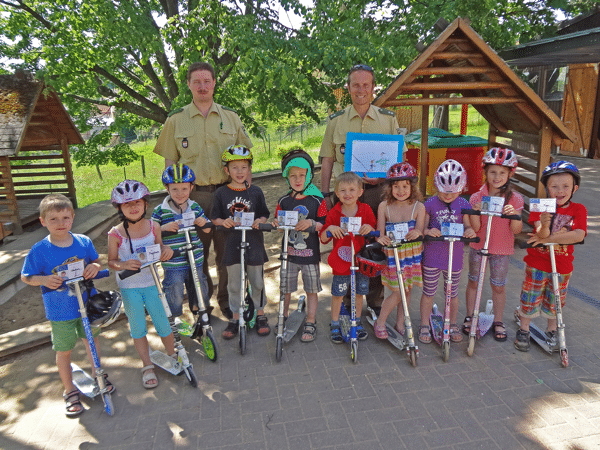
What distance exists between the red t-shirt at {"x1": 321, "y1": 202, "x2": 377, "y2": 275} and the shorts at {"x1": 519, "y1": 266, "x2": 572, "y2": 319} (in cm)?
163

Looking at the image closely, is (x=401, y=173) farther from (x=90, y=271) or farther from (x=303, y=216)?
(x=90, y=271)

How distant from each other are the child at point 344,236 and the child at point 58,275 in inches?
85.4

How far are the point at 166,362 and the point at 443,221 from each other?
10.0ft

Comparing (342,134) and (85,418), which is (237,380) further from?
(342,134)

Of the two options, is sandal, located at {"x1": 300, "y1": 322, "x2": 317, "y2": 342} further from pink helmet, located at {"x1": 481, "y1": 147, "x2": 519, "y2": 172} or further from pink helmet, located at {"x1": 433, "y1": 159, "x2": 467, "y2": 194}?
pink helmet, located at {"x1": 481, "y1": 147, "x2": 519, "y2": 172}

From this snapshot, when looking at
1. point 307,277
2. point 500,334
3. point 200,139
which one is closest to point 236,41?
point 200,139

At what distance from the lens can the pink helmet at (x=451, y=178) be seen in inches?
156

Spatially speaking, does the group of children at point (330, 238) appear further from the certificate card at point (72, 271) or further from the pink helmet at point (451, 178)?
the certificate card at point (72, 271)

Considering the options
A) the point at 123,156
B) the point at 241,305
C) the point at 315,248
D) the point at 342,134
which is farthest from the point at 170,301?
the point at 123,156

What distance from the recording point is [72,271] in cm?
320

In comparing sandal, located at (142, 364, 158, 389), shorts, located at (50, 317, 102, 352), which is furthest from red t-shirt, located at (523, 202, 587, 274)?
shorts, located at (50, 317, 102, 352)

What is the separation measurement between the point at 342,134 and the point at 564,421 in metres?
3.32

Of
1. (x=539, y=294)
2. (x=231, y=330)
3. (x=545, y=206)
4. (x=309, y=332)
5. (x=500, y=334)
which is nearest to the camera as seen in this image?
(x=545, y=206)

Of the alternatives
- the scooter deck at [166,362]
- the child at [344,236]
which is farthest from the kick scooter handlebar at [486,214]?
the scooter deck at [166,362]
